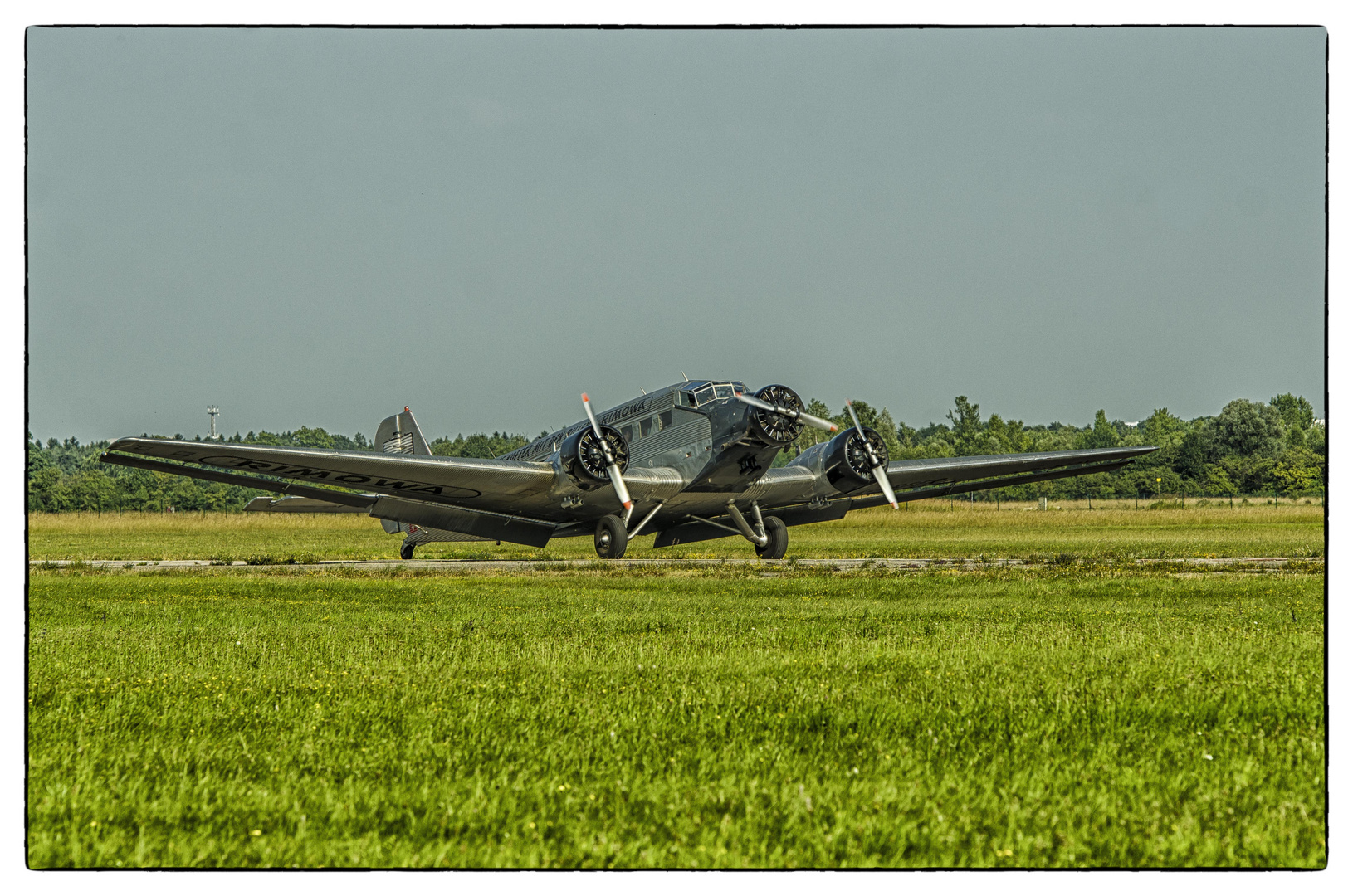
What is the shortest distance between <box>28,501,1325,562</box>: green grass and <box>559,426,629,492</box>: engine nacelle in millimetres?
7552

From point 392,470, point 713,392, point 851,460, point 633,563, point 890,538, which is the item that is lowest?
point 890,538

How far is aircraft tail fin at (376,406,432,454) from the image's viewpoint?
40312 millimetres

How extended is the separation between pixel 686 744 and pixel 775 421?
2101 cm

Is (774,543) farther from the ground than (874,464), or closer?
closer

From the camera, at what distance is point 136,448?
2148 cm

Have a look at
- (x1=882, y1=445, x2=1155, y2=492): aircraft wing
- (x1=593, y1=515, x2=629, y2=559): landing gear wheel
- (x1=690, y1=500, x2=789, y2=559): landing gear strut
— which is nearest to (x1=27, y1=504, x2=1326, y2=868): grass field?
(x1=593, y1=515, x2=629, y2=559): landing gear wheel

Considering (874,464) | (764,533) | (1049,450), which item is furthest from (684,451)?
(1049,450)

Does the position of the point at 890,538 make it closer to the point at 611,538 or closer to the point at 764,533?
the point at 764,533

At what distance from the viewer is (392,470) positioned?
27266 mm

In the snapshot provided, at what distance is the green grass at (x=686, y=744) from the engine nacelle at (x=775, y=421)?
13.2 m

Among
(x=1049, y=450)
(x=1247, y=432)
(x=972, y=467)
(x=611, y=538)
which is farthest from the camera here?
(x=1049, y=450)

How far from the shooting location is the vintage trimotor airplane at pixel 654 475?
27.7 meters

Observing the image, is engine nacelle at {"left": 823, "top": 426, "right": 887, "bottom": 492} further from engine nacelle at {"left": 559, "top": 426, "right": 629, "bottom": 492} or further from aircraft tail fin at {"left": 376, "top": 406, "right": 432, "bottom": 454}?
aircraft tail fin at {"left": 376, "top": 406, "right": 432, "bottom": 454}

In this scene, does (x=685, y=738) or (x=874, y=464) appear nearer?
(x=685, y=738)
